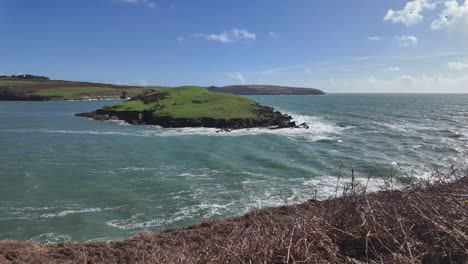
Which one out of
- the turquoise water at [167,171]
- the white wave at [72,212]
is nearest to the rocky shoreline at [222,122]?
the turquoise water at [167,171]

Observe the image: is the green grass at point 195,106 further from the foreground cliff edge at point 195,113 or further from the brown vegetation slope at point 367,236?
the brown vegetation slope at point 367,236

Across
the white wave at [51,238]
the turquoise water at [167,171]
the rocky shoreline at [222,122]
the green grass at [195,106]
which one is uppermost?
the green grass at [195,106]

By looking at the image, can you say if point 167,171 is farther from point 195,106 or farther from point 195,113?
point 195,106

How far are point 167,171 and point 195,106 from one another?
140 ft

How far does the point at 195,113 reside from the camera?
6141 cm

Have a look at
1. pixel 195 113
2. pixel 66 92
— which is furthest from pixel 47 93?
pixel 195 113

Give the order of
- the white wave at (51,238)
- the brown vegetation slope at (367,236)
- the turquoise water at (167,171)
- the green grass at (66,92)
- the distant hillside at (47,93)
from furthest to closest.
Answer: the green grass at (66,92), the distant hillside at (47,93), the turquoise water at (167,171), the white wave at (51,238), the brown vegetation slope at (367,236)

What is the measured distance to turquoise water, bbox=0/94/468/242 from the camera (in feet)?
57.6

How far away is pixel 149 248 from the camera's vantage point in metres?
12.0

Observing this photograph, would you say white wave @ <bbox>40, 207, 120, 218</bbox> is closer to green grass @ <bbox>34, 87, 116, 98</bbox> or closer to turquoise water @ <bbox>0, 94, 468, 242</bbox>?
turquoise water @ <bbox>0, 94, 468, 242</bbox>

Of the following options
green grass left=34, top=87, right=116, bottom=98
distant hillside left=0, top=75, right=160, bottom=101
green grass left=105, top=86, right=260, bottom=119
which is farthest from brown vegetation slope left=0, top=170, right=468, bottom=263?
green grass left=34, top=87, right=116, bottom=98

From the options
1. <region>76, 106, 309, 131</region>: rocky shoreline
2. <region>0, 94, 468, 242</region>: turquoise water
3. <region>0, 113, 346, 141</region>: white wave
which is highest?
<region>76, 106, 309, 131</region>: rocky shoreline

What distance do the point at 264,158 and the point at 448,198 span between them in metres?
25.7

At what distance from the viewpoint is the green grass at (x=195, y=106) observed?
60906 millimetres
